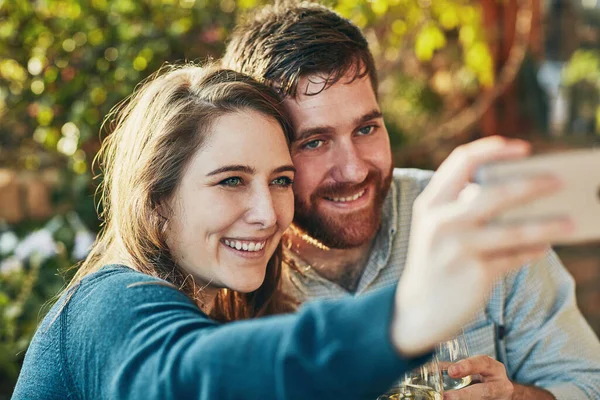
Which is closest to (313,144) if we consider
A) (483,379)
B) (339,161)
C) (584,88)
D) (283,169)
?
(339,161)

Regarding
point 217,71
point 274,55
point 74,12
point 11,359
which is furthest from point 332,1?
point 11,359

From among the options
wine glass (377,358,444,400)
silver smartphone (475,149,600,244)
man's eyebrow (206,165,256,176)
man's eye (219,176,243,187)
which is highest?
silver smartphone (475,149,600,244)

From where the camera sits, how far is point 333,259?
79.6 inches

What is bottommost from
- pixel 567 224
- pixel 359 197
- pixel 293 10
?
pixel 359 197

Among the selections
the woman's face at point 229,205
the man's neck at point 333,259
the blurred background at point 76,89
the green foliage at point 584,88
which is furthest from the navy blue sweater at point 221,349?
the green foliage at point 584,88

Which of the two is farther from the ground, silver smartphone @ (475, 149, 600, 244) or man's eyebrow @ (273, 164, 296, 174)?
silver smartphone @ (475, 149, 600, 244)

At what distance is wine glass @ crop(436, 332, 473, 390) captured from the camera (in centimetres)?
126

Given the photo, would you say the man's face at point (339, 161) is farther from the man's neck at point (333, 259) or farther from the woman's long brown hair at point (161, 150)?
the woman's long brown hair at point (161, 150)

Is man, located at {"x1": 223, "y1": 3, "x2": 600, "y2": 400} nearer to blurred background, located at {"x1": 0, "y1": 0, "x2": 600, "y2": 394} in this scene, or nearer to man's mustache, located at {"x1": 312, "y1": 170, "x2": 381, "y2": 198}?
man's mustache, located at {"x1": 312, "y1": 170, "x2": 381, "y2": 198}

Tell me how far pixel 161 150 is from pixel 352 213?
0.66 m

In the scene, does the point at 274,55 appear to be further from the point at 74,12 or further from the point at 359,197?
the point at 74,12

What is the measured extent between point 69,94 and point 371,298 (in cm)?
237

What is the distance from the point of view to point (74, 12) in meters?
2.97

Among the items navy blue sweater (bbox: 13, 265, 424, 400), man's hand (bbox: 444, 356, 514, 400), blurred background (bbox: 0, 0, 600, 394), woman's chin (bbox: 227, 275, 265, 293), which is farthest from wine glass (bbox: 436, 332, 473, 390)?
blurred background (bbox: 0, 0, 600, 394)
